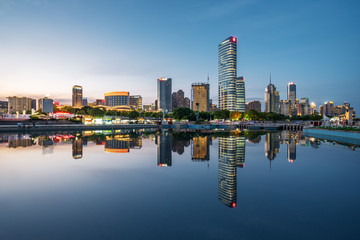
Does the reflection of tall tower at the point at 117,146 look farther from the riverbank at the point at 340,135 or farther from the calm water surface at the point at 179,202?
the riverbank at the point at 340,135

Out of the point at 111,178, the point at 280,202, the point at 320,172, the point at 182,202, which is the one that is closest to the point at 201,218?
the point at 182,202

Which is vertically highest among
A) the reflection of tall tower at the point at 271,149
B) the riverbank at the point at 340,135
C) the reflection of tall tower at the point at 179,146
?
the riverbank at the point at 340,135

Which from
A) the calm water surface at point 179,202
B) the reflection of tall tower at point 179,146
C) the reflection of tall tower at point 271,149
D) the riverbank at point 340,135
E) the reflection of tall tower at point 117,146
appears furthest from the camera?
the riverbank at point 340,135

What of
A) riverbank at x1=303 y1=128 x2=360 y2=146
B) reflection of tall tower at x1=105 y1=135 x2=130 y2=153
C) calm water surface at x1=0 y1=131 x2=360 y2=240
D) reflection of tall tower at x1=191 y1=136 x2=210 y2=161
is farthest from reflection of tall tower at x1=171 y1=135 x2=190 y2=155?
riverbank at x1=303 y1=128 x2=360 y2=146

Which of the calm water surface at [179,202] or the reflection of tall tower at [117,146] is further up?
the reflection of tall tower at [117,146]

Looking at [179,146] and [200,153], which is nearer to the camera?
[200,153]

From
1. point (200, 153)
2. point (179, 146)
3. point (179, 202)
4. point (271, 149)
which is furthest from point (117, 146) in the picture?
point (179, 202)

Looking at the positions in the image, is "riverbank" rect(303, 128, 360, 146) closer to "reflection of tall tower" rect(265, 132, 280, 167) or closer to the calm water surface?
"reflection of tall tower" rect(265, 132, 280, 167)

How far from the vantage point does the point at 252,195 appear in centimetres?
999

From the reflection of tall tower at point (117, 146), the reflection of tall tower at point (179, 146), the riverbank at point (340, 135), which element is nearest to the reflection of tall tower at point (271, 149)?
the reflection of tall tower at point (179, 146)

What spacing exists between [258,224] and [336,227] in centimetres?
240

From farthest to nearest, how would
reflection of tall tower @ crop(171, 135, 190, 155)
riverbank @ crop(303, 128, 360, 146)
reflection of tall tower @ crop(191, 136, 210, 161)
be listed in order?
riverbank @ crop(303, 128, 360, 146) < reflection of tall tower @ crop(171, 135, 190, 155) < reflection of tall tower @ crop(191, 136, 210, 161)

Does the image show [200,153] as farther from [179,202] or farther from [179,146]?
[179,202]

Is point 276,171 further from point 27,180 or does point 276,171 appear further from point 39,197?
point 27,180
